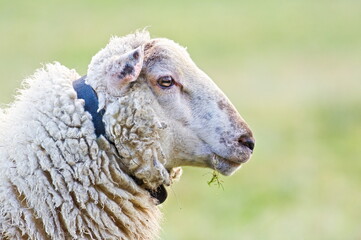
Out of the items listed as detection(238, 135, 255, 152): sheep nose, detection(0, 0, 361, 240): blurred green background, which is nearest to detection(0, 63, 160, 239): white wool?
detection(0, 0, 361, 240): blurred green background

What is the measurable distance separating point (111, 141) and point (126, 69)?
401 mm

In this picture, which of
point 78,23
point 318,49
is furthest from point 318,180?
point 78,23

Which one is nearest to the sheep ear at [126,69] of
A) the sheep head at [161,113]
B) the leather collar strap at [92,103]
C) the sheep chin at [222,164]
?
the sheep head at [161,113]

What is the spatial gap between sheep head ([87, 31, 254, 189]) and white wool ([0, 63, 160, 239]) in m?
0.13

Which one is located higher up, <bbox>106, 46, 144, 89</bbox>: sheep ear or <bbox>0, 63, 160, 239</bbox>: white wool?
<bbox>106, 46, 144, 89</bbox>: sheep ear

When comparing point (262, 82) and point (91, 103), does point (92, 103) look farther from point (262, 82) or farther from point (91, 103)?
point (262, 82)

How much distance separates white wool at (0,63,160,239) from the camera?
16.7 ft

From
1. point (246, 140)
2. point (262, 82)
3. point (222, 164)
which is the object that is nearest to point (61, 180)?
point (222, 164)

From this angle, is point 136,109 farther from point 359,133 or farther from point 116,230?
point 359,133

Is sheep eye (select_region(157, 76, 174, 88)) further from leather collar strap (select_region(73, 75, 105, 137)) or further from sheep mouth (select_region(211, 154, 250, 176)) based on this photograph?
sheep mouth (select_region(211, 154, 250, 176))

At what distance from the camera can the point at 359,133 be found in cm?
1455

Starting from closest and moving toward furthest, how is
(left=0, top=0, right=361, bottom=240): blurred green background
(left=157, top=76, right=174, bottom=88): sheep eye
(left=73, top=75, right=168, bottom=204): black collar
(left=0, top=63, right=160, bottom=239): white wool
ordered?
(left=0, top=63, right=160, bottom=239): white wool → (left=73, top=75, right=168, bottom=204): black collar → (left=157, top=76, right=174, bottom=88): sheep eye → (left=0, top=0, right=361, bottom=240): blurred green background

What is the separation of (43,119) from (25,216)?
55cm

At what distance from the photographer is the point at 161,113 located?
5.37 metres
